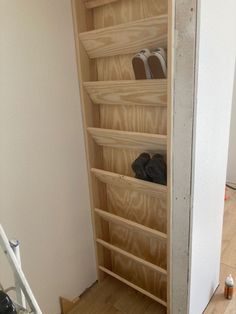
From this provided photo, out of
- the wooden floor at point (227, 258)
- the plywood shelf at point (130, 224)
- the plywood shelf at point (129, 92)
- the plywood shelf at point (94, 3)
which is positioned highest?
the plywood shelf at point (94, 3)

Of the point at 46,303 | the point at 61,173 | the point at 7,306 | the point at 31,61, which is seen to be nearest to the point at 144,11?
the point at 31,61

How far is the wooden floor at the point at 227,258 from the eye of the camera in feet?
5.53

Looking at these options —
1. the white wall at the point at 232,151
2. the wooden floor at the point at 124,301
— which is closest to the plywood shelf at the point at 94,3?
the wooden floor at the point at 124,301

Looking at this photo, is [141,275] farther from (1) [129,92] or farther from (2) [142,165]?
(1) [129,92]

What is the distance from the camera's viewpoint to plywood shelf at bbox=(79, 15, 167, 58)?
1.19 meters

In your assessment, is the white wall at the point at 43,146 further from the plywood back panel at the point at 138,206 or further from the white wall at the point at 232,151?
the white wall at the point at 232,151

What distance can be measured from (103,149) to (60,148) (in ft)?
1.05

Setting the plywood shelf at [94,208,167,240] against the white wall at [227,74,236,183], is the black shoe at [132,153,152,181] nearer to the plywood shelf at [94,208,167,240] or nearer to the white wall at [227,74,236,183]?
the plywood shelf at [94,208,167,240]

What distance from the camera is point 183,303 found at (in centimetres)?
146

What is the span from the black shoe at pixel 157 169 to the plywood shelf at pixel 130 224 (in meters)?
0.31

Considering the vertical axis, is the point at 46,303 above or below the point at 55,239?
below

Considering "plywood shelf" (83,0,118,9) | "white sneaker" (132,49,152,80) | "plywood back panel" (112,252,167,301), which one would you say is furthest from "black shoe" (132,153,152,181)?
"plywood shelf" (83,0,118,9)

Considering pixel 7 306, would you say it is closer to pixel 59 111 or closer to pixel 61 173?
pixel 61 173

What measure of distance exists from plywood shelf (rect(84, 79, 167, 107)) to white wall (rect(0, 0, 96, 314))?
145 millimetres
